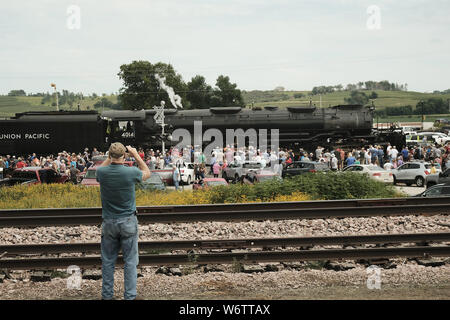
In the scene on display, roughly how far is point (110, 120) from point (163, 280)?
93.9ft

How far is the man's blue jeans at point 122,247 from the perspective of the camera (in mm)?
5934

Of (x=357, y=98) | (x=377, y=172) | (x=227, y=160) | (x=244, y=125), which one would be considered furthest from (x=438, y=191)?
(x=357, y=98)

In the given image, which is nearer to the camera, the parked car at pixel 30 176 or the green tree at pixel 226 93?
the parked car at pixel 30 176

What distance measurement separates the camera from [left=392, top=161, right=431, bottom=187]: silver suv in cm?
2553

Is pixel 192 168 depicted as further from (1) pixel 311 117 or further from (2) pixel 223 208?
(2) pixel 223 208

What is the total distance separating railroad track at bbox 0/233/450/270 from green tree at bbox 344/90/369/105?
14243cm

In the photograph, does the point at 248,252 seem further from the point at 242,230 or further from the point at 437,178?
the point at 437,178

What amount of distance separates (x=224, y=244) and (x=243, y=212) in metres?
1.68

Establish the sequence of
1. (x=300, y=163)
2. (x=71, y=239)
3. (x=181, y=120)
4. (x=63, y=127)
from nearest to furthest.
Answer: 1. (x=71, y=239)
2. (x=300, y=163)
3. (x=63, y=127)
4. (x=181, y=120)

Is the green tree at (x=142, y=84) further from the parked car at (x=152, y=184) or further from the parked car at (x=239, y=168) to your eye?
the parked car at (x=152, y=184)

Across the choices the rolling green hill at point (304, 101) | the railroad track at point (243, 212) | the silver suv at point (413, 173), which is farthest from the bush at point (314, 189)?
the rolling green hill at point (304, 101)

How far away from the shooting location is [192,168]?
Result: 2962 centimetres

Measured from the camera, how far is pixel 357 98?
15425cm
